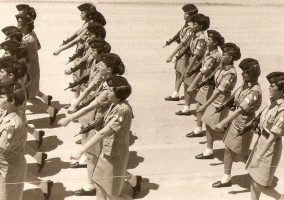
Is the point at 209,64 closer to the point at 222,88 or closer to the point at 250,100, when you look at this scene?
the point at 222,88

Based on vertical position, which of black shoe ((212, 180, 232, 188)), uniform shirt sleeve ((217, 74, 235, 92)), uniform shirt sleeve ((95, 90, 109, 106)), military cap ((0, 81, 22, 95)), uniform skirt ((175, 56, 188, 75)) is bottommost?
black shoe ((212, 180, 232, 188))

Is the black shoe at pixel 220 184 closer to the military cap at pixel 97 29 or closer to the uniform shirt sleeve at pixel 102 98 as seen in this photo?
the uniform shirt sleeve at pixel 102 98

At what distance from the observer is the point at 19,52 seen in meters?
7.68

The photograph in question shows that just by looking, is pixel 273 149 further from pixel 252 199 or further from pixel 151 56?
Result: pixel 151 56

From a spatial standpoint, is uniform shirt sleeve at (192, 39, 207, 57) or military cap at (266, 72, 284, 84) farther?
uniform shirt sleeve at (192, 39, 207, 57)

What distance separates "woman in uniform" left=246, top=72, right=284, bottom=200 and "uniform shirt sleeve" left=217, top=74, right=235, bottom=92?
119 centimetres

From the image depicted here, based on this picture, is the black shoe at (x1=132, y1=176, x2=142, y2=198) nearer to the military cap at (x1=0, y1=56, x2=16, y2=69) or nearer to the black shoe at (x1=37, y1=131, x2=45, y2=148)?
the black shoe at (x1=37, y1=131, x2=45, y2=148)

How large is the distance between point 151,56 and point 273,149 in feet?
22.0

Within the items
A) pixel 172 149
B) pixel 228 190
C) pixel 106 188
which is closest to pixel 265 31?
pixel 172 149

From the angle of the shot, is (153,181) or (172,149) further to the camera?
(172,149)

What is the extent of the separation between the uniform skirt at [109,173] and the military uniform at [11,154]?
2.56ft

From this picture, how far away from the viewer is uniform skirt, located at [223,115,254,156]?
23.3 feet

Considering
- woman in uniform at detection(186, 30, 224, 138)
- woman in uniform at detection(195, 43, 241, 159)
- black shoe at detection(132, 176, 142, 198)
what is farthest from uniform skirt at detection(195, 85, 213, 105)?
black shoe at detection(132, 176, 142, 198)

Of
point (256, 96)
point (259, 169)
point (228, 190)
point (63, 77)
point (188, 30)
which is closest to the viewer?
point (259, 169)
